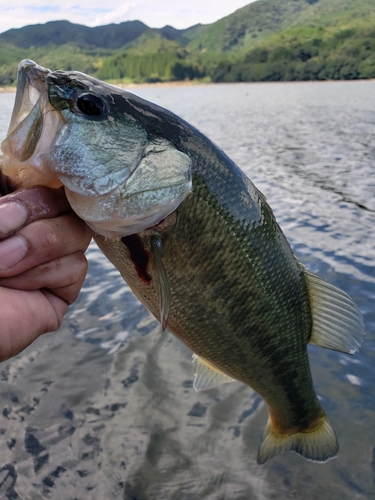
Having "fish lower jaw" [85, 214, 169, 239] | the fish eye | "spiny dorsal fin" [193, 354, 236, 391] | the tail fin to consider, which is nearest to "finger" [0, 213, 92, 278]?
"fish lower jaw" [85, 214, 169, 239]

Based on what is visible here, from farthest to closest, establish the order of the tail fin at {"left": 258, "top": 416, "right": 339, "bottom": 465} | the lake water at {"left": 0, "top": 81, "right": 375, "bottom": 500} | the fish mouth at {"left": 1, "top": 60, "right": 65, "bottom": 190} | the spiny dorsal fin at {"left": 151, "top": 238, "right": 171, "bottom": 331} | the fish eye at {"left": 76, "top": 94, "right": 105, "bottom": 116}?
the lake water at {"left": 0, "top": 81, "right": 375, "bottom": 500}
the tail fin at {"left": 258, "top": 416, "right": 339, "bottom": 465}
the spiny dorsal fin at {"left": 151, "top": 238, "right": 171, "bottom": 331}
the fish eye at {"left": 76, "top": 94, "right": 105, "bottom": 116}
the fish mouth at {"left": 1, "top": 60, "right": 65, "bottom": 190}

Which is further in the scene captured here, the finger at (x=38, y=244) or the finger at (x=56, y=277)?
the finger at (x=56, y=277)

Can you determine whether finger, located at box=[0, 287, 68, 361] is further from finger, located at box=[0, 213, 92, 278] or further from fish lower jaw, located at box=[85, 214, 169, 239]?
fish lower jaw, located at box=[85, 214, 169, 239]

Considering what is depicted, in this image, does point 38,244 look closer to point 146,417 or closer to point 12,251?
point 12,251

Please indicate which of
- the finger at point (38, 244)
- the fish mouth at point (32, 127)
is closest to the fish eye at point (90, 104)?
the fish mouth at point (32, 127)

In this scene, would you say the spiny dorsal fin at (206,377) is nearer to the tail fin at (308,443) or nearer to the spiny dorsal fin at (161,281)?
the tail fin at (308,443)

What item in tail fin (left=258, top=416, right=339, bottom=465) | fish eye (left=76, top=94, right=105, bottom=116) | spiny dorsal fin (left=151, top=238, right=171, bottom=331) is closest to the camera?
fish eye (left=76, top=94, right=105, bottom=116)

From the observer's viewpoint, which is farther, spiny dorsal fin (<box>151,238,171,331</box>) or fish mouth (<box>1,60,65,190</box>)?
spiny dorsal fin (<box>151,238,171,331</box>)

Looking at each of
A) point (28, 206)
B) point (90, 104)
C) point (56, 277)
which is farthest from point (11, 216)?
point (90, 104)
